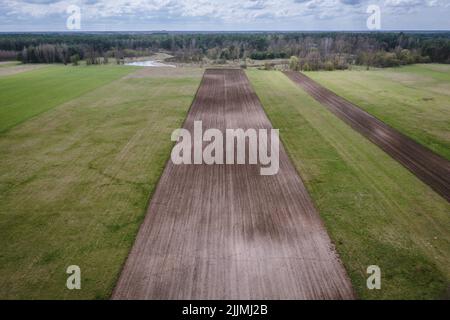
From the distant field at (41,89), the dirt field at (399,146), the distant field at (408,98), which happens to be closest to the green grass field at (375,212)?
the dirt field at (399,146)

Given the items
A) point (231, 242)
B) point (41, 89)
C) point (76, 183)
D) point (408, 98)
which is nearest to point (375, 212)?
point (231, 242)

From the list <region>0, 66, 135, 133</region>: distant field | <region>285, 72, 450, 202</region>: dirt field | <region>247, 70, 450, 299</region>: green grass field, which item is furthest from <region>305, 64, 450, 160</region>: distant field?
<region>0, 66, 135, 133</region>: distant field

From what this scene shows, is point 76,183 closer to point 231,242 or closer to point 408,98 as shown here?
point 231,242

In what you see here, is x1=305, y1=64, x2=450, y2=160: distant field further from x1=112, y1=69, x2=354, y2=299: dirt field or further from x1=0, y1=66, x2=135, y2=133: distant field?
x1=0, y1=66, x2=135, y2=133: distant field

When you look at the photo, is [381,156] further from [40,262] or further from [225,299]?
[40,262]

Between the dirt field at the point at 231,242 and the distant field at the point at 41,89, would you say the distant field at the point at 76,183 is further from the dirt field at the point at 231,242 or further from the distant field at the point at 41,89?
the dirt field at the point at 231,242
